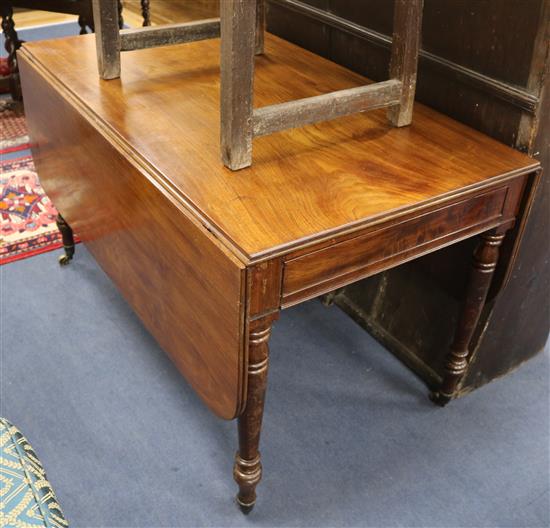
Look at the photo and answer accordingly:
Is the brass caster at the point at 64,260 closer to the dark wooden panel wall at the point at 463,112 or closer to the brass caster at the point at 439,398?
the dark wooden panel wall at the point at 463,112

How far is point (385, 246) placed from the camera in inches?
46.8

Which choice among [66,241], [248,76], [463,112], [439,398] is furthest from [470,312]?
[66,241]

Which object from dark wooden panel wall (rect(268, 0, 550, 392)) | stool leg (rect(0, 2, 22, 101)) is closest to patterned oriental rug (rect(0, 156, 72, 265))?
stool leg (rect(0, 2, 22, 101))

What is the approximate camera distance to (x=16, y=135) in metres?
3.02

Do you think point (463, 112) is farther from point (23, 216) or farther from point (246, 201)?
point (23, 216)

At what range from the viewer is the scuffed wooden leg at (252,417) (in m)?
1.12

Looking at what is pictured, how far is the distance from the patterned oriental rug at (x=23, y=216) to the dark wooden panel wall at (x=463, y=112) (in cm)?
107

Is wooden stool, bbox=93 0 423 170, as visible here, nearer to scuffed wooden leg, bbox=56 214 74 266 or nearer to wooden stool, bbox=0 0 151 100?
scuffed wooden leg, bbox=56 214 74 266

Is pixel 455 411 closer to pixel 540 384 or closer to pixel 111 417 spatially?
pixel 540 384

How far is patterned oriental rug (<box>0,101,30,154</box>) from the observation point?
2924 millimetres

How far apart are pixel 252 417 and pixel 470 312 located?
0.58m

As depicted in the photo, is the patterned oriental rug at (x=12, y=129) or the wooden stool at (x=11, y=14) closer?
the patterned oriental rug at (x=12, y=129)

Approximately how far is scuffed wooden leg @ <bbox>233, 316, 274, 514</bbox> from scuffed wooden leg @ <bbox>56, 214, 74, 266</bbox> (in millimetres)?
1068

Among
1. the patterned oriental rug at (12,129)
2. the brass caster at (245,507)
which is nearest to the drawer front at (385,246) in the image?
the brass caster at (245,507)
